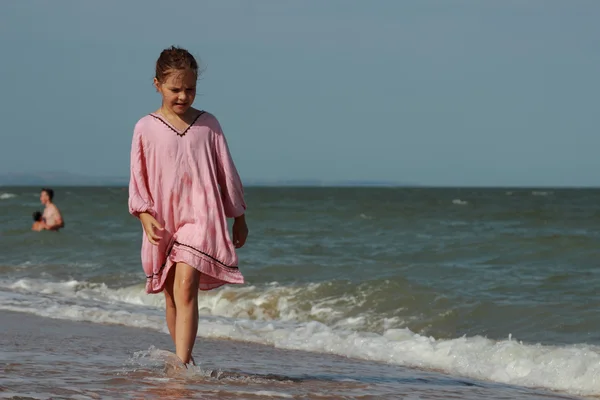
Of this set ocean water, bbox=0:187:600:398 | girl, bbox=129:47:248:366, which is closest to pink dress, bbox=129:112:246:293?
girl, bbox=129:47:248:366

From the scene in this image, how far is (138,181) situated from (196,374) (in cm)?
101

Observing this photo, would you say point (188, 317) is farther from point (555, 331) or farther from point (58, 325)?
point (555, 331)

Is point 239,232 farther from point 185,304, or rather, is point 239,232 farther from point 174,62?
point 174,62

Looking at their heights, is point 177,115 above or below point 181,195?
above

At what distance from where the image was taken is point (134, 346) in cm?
689

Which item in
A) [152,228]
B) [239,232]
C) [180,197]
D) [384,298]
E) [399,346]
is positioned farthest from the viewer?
[384,298]

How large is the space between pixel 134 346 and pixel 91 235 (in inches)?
626

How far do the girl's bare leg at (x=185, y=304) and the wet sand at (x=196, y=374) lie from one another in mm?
220

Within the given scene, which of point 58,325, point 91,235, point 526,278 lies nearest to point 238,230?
point 58,325

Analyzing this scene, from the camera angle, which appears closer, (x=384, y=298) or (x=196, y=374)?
(x=196, y=374)

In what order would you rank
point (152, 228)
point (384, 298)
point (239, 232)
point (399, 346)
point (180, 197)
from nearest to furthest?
point (152, 228), point (180, 197), point (239, 232), point (399, 346), point (384, 298)

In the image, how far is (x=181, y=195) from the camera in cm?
460

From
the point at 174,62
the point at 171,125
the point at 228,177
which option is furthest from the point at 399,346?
the point at 174,62

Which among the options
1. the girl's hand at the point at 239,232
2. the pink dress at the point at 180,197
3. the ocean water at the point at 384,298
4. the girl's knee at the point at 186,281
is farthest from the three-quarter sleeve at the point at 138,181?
the ocean water at the point at 384,298
